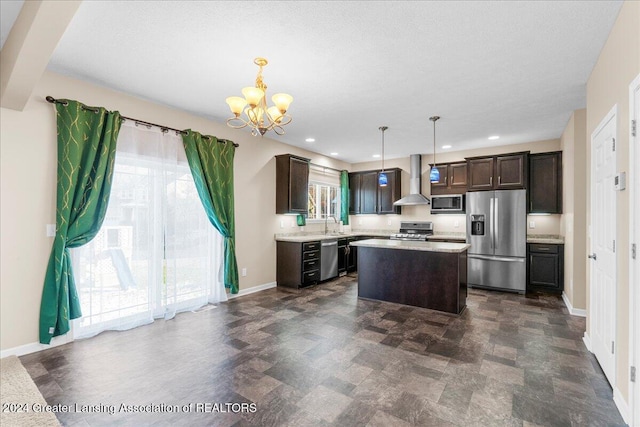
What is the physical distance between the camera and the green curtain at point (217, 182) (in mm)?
4211

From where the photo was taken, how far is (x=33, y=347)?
289 cm

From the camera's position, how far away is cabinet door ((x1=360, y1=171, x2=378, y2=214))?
7.49m

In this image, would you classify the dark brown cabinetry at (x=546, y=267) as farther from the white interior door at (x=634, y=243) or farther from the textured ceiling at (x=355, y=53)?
the white interior door at (x=634, y=243)

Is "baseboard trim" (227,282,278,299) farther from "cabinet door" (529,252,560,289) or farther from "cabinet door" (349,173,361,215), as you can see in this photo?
"cabinet door" (529,252,560,289)

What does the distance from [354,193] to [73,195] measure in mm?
5872

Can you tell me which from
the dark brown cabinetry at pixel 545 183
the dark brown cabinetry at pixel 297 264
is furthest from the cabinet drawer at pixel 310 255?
the dark brown cabinetry at pixel 545 183

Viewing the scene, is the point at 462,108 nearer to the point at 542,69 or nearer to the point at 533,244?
the point at 542,69

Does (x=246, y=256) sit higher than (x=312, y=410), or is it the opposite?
(x=246, y=256)

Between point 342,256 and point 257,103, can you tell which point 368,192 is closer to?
point 342,256

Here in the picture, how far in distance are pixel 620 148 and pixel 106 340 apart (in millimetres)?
4891

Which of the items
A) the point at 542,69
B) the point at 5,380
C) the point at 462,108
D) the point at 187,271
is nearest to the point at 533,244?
the point at 462,108

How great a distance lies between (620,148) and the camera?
2111 millimetres

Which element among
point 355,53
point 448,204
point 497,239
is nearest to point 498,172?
point 448,204

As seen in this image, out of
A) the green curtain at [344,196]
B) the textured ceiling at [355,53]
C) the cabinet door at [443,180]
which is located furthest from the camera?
the green curtain at [344,196]
